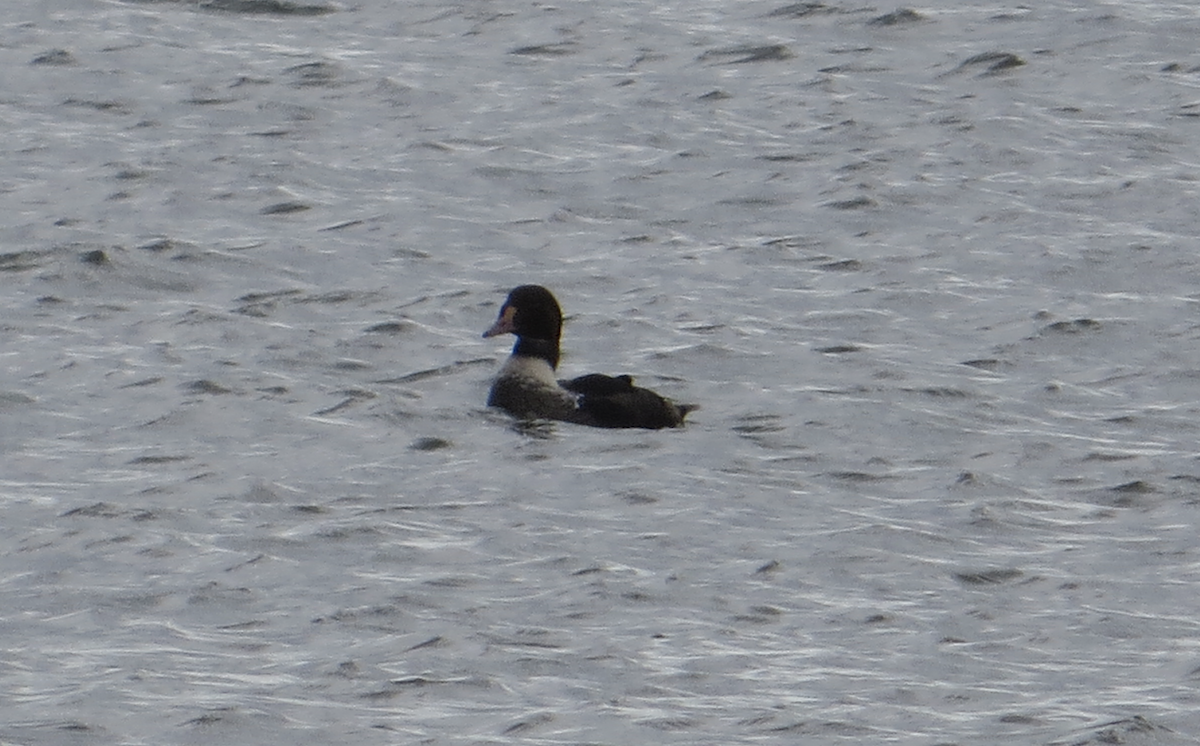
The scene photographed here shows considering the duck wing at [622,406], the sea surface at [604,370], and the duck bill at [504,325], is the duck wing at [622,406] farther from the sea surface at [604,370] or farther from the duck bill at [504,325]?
the duck bill at [504,325]

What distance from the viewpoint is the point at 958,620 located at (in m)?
10.9

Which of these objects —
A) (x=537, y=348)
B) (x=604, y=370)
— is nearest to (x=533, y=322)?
(x=537, y=348)

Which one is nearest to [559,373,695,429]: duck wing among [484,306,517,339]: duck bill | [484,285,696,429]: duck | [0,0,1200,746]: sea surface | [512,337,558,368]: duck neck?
[484,285,696,429]: duck

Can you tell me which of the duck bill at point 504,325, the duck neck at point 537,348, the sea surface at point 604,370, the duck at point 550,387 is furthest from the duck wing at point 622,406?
the duck bill at point 504,325

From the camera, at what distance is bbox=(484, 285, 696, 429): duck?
1381 centimetres

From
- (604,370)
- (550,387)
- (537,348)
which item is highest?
(537,348)

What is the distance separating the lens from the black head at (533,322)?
47.9ft

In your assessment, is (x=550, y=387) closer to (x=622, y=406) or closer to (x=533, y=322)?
(x=533, y=322)

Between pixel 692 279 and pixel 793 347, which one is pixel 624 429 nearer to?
pixel 793 347

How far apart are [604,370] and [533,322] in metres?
0.82

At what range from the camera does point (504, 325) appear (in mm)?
14789

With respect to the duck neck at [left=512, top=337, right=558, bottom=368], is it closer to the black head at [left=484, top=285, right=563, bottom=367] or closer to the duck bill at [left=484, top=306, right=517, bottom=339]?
the black head at [left=484, top=285, right=563, bottom=367]

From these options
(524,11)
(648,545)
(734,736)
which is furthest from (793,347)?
(524,11)

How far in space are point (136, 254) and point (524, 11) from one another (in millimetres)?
7346
